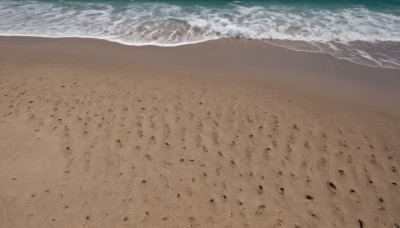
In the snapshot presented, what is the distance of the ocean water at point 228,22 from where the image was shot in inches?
479

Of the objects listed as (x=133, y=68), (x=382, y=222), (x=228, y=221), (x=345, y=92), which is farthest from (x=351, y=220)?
(x=133, y=68)

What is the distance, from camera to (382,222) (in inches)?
240

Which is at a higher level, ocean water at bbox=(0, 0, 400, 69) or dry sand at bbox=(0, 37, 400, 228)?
ocean water at bbox=(0, 0, 400, 69)

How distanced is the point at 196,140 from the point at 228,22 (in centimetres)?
782

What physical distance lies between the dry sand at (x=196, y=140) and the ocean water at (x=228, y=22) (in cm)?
140

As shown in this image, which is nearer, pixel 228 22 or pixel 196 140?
pixel 196 140

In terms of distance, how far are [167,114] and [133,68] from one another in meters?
2.80

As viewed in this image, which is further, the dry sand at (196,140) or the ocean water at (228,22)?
the ocean water at (228,22)

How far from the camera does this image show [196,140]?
7.66 m

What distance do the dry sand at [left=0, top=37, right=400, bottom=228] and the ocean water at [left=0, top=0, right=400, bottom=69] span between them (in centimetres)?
140

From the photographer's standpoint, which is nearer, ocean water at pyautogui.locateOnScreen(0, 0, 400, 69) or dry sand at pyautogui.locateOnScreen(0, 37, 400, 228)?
dry sand at pyautogui.locateOnScreen(0, 37, 400, 228)

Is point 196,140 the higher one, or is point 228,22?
point 228,22

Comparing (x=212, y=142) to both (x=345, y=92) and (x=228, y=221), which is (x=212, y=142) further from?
(x=345, y=92)

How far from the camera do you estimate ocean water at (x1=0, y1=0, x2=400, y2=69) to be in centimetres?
1216
